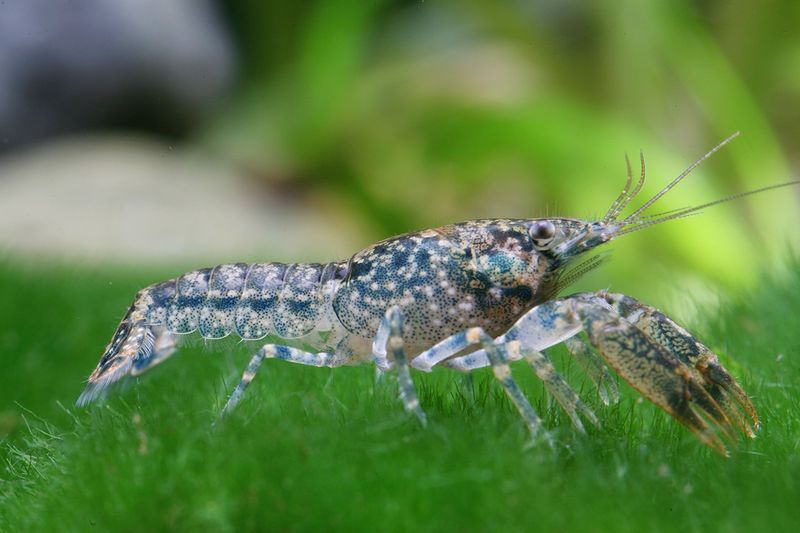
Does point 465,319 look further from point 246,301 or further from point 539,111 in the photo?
point 539,111

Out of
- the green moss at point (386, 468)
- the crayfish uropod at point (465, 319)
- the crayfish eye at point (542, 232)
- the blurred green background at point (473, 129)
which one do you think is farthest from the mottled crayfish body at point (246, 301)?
the blurred green background at point (473, 129)

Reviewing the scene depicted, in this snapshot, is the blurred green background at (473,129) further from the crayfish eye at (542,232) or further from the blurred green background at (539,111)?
the crayfish eye at (542,232)


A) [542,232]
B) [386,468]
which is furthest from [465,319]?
[386,468]

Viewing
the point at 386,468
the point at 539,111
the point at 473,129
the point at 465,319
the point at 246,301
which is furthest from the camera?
the point at 473,129

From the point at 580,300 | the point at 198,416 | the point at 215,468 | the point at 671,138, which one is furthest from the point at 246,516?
the point at 671,138

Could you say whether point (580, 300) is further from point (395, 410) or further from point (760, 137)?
point (760, 137)
